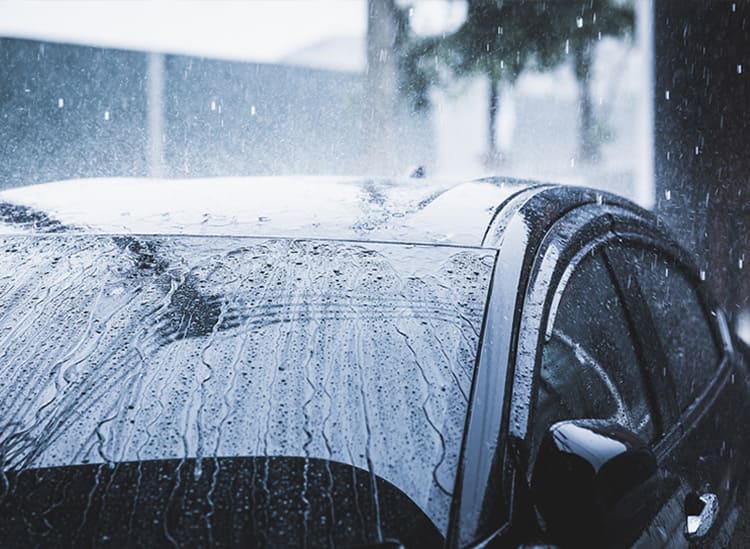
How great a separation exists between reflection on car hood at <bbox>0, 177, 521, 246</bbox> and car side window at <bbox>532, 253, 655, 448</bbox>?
0.26 metres

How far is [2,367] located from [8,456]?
0.27 m

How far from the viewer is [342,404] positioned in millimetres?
1335

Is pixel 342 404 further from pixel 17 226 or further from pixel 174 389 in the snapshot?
pixel 17 226

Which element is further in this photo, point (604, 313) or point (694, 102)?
point (694, 102)

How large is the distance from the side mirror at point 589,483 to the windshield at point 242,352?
0.15 meters

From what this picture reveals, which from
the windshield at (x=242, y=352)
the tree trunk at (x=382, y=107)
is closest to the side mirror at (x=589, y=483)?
the windshield at (x=242, y=352)

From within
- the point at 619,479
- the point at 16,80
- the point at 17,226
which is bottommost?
the point at 619,479

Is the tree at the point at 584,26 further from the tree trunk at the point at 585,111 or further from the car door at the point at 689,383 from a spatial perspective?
the car door at the point at 689,383

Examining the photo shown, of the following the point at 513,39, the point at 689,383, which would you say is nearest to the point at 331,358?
the point at 689,383

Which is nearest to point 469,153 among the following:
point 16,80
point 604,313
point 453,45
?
point 453,45

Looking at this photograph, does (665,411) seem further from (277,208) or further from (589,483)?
(277,208)

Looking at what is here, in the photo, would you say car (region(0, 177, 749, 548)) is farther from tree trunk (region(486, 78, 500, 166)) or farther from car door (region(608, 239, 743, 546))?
tree trunk (region(486, 78, 500, 166))

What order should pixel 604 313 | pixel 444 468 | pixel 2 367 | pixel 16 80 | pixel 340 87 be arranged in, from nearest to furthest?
pixel 444 468, pixel 2 367, pixel 604 313, pixel 16 80, pixel 340 87

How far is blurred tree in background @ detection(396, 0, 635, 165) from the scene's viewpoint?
11922 mm
